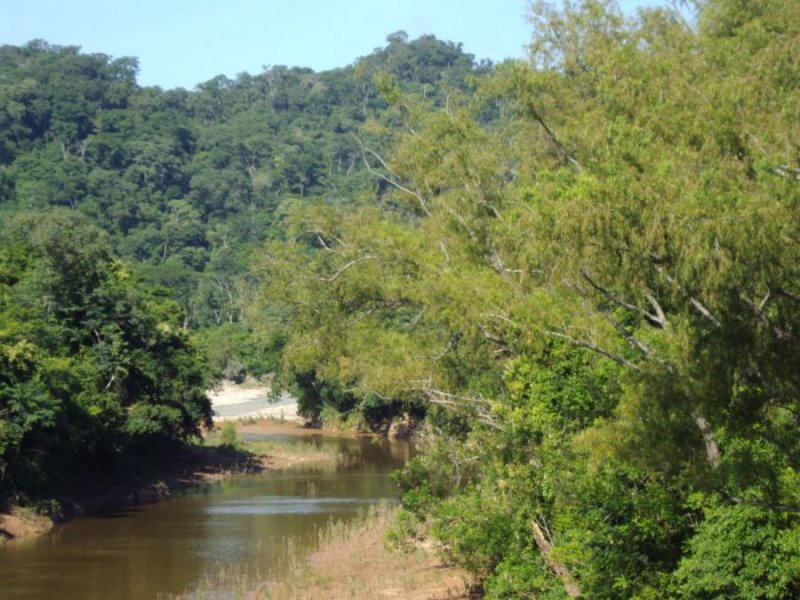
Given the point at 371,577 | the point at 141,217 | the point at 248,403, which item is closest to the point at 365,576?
the point at 371,577

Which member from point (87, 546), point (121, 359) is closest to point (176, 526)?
point (87, 546)

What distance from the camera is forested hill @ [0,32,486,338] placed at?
110 m

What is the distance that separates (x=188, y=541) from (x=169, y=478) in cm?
1274

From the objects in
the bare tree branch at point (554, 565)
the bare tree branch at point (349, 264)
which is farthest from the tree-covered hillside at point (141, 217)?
the bare tree branch at point (554, 565)

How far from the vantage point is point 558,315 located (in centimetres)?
1581

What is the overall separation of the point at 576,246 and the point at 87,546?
24098 mm

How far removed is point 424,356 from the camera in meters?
23.1

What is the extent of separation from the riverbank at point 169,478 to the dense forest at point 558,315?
4.42 feet

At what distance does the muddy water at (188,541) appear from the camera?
1088 inches

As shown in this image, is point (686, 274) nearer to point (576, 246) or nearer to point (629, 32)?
point (576, 246)

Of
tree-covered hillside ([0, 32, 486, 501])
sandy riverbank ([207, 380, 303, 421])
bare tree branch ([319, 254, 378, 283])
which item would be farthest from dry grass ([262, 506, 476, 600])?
sandy riverbank ([207, 380, 303, 421])

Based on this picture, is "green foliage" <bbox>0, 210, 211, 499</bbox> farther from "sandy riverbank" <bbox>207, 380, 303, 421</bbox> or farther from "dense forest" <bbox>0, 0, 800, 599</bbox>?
"sandy riverbank" <bbox>207, 380, 303, 421</bbox>

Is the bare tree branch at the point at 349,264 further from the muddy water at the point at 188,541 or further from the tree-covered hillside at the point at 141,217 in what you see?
the muddy water at the point at 188,541

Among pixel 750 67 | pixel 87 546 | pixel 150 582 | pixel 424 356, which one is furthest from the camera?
pixel 87 546
